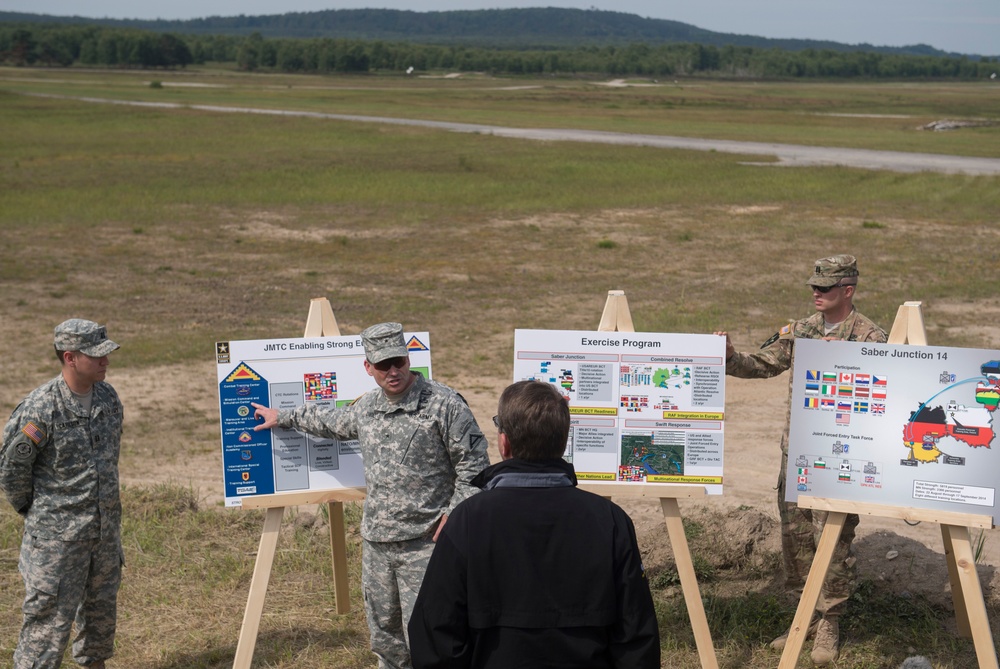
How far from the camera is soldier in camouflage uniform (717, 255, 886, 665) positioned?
5.93m

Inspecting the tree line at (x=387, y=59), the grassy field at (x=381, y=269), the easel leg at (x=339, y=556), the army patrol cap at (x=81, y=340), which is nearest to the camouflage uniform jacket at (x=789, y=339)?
the grassy field at (x=381, y=269)

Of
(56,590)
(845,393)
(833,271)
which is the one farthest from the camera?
(833,271)

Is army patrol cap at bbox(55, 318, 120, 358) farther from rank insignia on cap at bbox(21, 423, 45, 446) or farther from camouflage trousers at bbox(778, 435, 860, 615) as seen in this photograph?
camouflage trousers at bbox(778, 435, 860, 615)

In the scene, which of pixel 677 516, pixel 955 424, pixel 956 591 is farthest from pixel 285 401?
pixel 956 591

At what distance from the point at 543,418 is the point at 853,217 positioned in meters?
23.7

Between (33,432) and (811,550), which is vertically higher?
(33,432)

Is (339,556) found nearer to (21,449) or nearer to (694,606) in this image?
(21,449)

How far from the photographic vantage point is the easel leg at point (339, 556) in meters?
6.57

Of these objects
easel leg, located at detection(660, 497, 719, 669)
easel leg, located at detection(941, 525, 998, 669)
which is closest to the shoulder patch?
easel leg, located at detection(660, 497, 719, 669)

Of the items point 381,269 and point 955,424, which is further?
point 381,269

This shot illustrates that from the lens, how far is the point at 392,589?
17.7 feet

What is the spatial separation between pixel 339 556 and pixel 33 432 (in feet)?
7.07

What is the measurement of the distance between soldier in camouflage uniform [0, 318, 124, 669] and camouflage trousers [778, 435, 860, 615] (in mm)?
3754

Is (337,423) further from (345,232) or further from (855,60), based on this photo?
(855,60)
